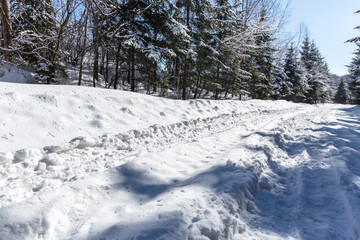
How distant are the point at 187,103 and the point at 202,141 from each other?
126 inches

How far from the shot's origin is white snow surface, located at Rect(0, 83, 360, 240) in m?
1.50

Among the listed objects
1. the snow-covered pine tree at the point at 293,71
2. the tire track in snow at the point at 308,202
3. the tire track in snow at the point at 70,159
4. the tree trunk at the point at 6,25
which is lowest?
the tire track in snow at the point at 308,202

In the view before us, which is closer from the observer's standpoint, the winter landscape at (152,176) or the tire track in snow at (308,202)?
the winter landscape at (152,176)

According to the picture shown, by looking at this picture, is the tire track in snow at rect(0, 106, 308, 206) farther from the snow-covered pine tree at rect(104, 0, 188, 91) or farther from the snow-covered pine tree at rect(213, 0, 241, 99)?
the snow-covered pine tree at rect(213, 0, 241, 99)

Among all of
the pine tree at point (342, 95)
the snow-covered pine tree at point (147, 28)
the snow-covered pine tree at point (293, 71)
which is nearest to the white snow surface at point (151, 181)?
the snow-covered pine tree at point (147, 28)

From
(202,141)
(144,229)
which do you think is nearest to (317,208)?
(144,229)

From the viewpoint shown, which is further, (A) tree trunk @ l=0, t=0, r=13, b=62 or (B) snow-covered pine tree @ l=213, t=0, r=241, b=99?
(B) snow-covered pine tree @ l=213, t=0, r=241, b=99

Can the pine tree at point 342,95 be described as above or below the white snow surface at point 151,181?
above

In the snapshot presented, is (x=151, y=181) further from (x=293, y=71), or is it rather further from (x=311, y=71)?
(x=311, y=71)

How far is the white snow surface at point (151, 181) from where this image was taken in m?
1.50

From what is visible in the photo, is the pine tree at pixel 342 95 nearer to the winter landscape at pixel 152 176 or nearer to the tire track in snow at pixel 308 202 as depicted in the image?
the winter landscape at pixel 152 176

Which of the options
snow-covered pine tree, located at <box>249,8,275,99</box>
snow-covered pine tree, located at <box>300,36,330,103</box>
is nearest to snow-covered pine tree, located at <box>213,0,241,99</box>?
snow-covered pine tree, located at <box>249,8,275,99</box>

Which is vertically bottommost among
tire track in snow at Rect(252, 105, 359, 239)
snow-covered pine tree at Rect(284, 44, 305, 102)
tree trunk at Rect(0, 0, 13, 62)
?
tire track in snow at Rect(252, 105, 359, 239)

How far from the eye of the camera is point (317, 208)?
1.98m
